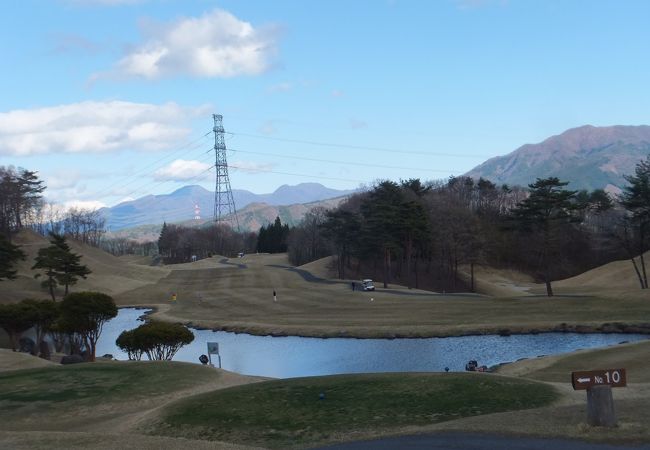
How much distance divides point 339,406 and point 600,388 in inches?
430

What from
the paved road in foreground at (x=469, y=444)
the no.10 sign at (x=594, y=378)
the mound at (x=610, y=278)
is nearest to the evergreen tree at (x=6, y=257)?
the paved road in foreground at (x=469, y=444)

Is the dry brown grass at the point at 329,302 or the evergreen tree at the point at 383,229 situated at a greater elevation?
the evergreen tree at the point at 383,229

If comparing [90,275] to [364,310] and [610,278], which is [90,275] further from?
[610,278]

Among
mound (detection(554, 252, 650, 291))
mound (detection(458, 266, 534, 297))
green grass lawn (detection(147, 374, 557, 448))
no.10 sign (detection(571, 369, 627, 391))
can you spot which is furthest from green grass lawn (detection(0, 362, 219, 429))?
mound (detection(458, 266, 534, 297))

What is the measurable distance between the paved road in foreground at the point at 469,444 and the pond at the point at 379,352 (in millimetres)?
27036

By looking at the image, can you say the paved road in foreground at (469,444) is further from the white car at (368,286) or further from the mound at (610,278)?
the mound at (610,278)

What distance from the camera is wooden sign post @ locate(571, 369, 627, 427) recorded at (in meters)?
18.0

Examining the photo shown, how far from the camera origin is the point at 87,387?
34344 mm

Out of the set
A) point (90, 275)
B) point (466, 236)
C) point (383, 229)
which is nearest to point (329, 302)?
point (383, 229)

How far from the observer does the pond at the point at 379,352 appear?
49219 millimetres

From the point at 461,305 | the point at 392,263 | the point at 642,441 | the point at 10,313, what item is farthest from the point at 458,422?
the point at 392,263

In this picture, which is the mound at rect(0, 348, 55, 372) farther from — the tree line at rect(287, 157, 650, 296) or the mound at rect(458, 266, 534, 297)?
the mound at rect(458, 266, 534, 297)

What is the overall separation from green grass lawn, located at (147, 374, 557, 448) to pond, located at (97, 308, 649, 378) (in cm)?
1837

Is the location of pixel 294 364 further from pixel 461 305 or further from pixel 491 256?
pixel 491 256
